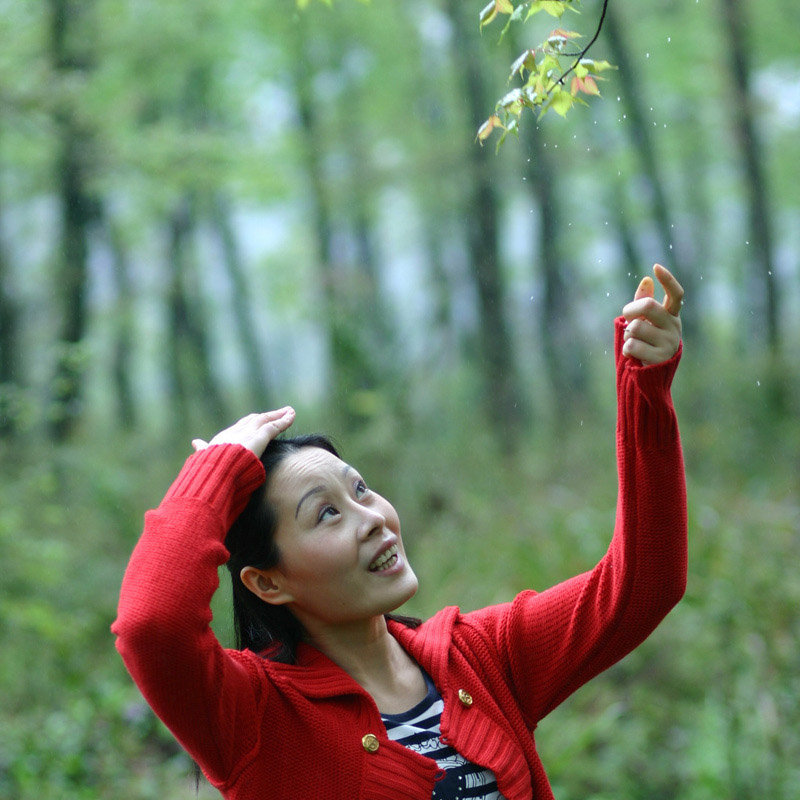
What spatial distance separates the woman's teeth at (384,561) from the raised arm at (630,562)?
308 millimetres

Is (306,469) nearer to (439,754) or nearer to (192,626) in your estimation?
(192,626)

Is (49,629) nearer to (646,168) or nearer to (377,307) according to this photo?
(377,307)

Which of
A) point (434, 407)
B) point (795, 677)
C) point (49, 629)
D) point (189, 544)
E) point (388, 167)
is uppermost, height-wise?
point (388, 167)

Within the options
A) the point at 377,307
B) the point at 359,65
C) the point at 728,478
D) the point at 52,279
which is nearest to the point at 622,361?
the point at 728,478

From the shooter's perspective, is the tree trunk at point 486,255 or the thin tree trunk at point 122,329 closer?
the tree trunk at point 486,255

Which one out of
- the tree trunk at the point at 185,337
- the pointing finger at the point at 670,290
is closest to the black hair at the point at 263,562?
the pointing finger at the point at 670,290

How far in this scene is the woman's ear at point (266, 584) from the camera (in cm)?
174

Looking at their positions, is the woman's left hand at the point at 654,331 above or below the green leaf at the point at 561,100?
below

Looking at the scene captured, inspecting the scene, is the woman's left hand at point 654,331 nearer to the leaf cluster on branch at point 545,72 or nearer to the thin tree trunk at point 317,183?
the leaf cluster on branch at point 545,72

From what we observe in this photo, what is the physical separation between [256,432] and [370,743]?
1.97 feet

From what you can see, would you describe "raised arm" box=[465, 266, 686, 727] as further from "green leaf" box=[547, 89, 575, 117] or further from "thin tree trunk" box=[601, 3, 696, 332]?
"thin tree trunk" box=[601, 3, 696, 332]

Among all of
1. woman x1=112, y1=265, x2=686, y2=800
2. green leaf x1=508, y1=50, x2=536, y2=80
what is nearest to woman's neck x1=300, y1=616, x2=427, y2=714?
woman x1=112, y1=265, x2=686, y2=800

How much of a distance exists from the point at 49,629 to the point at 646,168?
29.1 ft

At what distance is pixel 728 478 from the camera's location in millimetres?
8664
